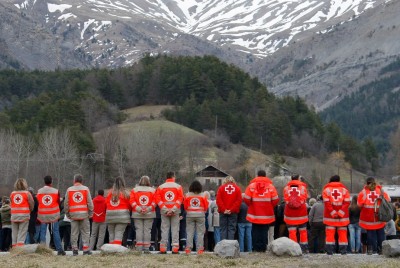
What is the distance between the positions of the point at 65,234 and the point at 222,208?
563 cm

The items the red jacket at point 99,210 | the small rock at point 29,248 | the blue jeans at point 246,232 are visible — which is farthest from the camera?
the red jacket at point 99,210

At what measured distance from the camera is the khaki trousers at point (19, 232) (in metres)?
20.1

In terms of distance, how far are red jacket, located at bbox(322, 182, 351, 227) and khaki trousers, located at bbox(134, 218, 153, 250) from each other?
15.1 ft

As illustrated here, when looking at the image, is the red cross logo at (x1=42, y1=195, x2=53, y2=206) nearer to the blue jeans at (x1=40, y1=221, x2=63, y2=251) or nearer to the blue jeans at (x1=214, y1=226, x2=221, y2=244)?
the blue jeans at (x1=40, y1=221, x2=63, y2=251)

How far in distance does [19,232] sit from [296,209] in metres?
7.21

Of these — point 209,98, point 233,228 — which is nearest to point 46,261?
point 233,228

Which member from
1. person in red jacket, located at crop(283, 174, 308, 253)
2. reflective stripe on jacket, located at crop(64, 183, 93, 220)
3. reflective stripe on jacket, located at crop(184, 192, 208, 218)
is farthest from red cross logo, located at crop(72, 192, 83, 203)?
person in red jacket, located at crop(283, 174, 308, 253)

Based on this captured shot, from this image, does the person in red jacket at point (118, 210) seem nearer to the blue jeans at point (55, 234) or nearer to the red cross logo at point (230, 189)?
the blue jeans at point (55, 234)

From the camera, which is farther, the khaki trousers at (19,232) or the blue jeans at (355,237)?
the blue jeans at (355,237)

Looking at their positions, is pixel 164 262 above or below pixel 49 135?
below

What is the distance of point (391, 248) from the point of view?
18.2 m

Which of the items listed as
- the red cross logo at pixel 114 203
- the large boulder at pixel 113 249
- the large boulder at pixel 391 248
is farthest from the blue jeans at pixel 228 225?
the large boulder at pixel 391 248

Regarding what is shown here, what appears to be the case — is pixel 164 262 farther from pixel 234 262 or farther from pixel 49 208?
pixel 49 208

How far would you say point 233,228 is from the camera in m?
20.5
